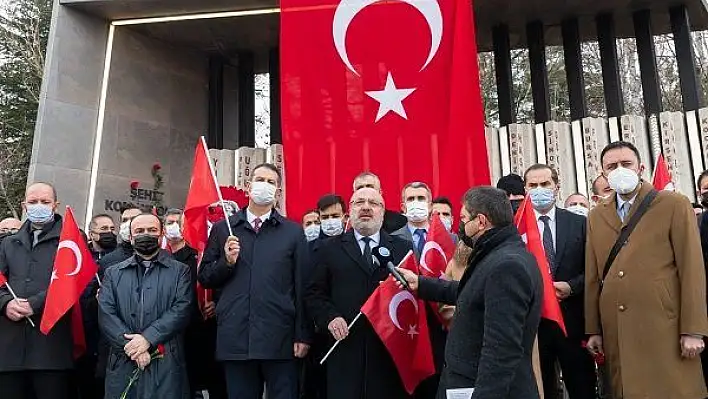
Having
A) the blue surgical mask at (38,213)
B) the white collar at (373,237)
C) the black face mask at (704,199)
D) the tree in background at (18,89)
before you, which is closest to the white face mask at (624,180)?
the black face mask at (704,199)

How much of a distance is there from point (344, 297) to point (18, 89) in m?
17.4

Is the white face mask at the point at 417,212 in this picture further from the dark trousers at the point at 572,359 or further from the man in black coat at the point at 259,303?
the dark trousers at the point at 572,359

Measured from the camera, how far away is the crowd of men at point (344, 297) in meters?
3.48

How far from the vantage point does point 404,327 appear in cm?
396

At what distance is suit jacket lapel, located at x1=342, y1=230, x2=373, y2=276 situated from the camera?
413 cm

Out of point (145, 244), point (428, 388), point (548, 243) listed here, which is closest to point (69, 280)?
point (145, 244)

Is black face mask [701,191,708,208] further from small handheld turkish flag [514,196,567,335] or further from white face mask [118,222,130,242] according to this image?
white face mask [118,222,130,242]

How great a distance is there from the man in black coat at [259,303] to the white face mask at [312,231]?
1013 millimetres

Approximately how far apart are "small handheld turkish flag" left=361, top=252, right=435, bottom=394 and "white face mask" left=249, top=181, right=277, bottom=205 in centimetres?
105

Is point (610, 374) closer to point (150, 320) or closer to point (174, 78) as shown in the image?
point (150, 320)

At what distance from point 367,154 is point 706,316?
4802mm

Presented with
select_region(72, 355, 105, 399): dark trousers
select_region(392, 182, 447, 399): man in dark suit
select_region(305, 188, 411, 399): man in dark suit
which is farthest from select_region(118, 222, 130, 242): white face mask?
select_region(392, 182, 447, 399): man in dark suit

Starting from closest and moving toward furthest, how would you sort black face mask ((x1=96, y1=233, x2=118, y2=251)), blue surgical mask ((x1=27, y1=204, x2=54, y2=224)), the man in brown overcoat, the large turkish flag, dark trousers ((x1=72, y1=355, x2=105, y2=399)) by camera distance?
the man in brown overcoat
blue surgical mask ((x1=27, y1=204, x2=54, y2=224))
dark trousers ((x1=72, y1=355, x2=105, y2=399))
black face mask ((x1=96, y1=233, x2=118, y2=251))
the large turkish flag

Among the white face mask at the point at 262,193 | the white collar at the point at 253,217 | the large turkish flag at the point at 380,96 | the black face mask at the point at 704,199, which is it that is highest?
the large turkish flag at the point at 380,96
